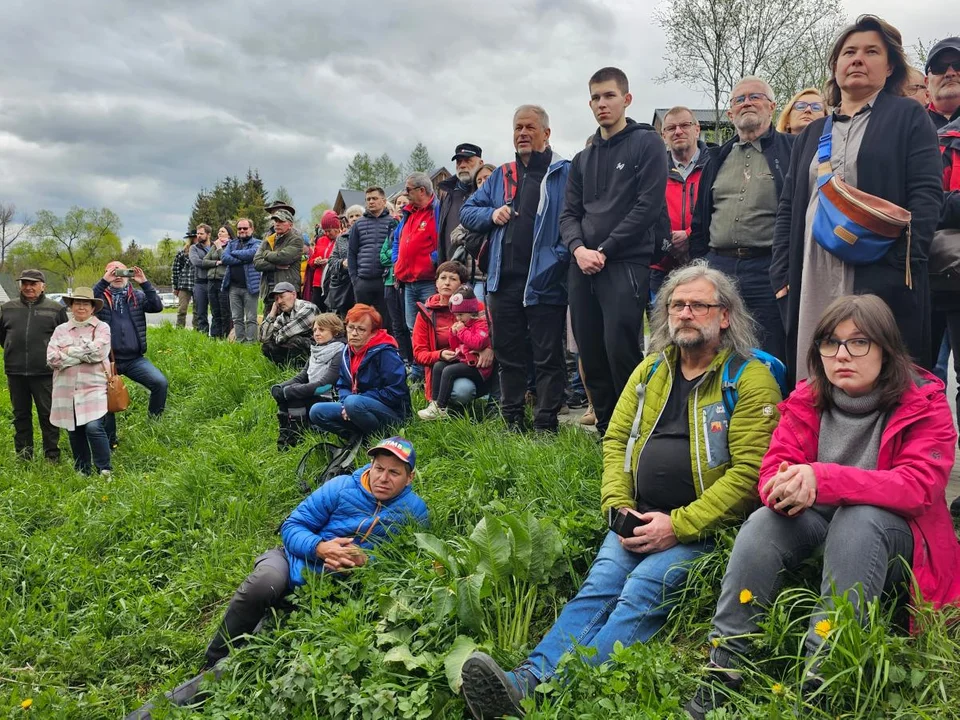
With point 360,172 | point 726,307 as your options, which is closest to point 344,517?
point 726,307

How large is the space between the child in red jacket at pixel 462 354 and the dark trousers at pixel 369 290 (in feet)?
8.44

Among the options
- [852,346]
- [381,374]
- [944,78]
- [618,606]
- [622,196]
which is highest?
[944,78]

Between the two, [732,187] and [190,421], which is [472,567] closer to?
[732,187]

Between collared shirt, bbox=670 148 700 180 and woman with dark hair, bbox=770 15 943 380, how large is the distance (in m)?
1.98

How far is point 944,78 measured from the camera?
4.44 metres

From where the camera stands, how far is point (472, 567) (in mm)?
3744

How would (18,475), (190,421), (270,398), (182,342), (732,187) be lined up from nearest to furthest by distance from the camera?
1. (732,187)
2. (18,475)
3. (270,398)
4. (190,421)
5. (182,342)

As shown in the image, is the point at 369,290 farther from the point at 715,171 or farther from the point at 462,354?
the point at 715,171

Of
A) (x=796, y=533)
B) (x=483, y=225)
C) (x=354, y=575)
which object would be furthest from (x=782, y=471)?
(x=483, y=225)

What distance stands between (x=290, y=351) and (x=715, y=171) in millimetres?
5505

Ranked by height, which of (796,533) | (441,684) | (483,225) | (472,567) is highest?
(483,225)

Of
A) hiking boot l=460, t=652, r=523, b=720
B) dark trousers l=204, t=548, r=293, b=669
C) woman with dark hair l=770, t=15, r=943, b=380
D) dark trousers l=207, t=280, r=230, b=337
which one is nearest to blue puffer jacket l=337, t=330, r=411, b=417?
dark trousers l=204, t=548, r=293, b=669

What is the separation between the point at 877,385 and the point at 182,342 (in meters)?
12.2

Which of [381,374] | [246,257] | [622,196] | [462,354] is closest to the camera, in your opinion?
[622,196]
